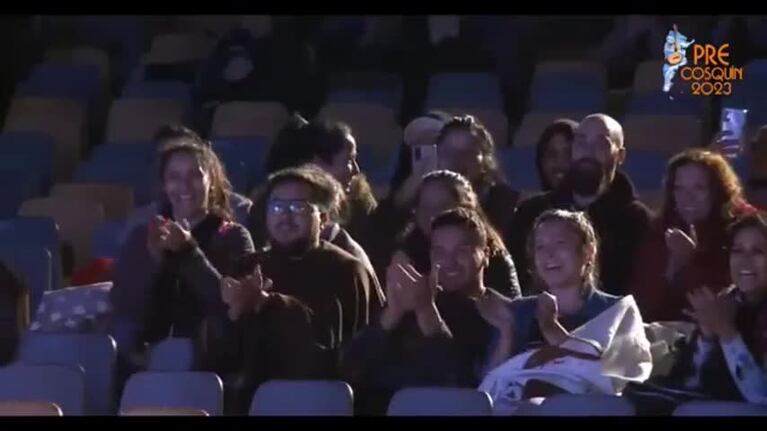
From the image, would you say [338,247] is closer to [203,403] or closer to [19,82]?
[203,403]

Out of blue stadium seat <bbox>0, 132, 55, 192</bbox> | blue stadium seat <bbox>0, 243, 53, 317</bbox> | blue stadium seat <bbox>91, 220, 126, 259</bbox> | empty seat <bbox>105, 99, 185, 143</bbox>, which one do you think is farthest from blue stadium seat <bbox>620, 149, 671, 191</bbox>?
blue stadium seat <bbox>0, 132, 55, 192</bbox>

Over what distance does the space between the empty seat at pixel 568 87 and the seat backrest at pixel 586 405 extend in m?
1.75

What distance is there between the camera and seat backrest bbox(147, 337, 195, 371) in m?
6.20

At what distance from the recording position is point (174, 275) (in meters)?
Result: 6.38

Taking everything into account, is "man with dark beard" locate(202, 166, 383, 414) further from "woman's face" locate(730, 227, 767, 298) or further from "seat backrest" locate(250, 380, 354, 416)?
"woman's face" locate(730, 227, 767, 298)

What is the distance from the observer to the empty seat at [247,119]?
23.6 ft

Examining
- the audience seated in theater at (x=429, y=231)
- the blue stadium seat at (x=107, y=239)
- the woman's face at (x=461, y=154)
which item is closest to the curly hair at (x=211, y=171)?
the blue stadium seat at (x=107, y=239)

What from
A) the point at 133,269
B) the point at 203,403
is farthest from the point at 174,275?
the point at 203,403

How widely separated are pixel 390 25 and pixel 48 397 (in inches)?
87.8

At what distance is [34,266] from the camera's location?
6559 mm

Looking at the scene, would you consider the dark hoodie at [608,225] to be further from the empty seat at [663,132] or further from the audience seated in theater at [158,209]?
the audience seated in theater at [158,209]

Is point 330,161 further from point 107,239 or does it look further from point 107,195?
point 107,195

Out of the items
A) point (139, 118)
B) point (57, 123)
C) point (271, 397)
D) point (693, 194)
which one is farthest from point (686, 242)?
point (57, 123)

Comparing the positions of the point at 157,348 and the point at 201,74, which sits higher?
the point at 201,74
